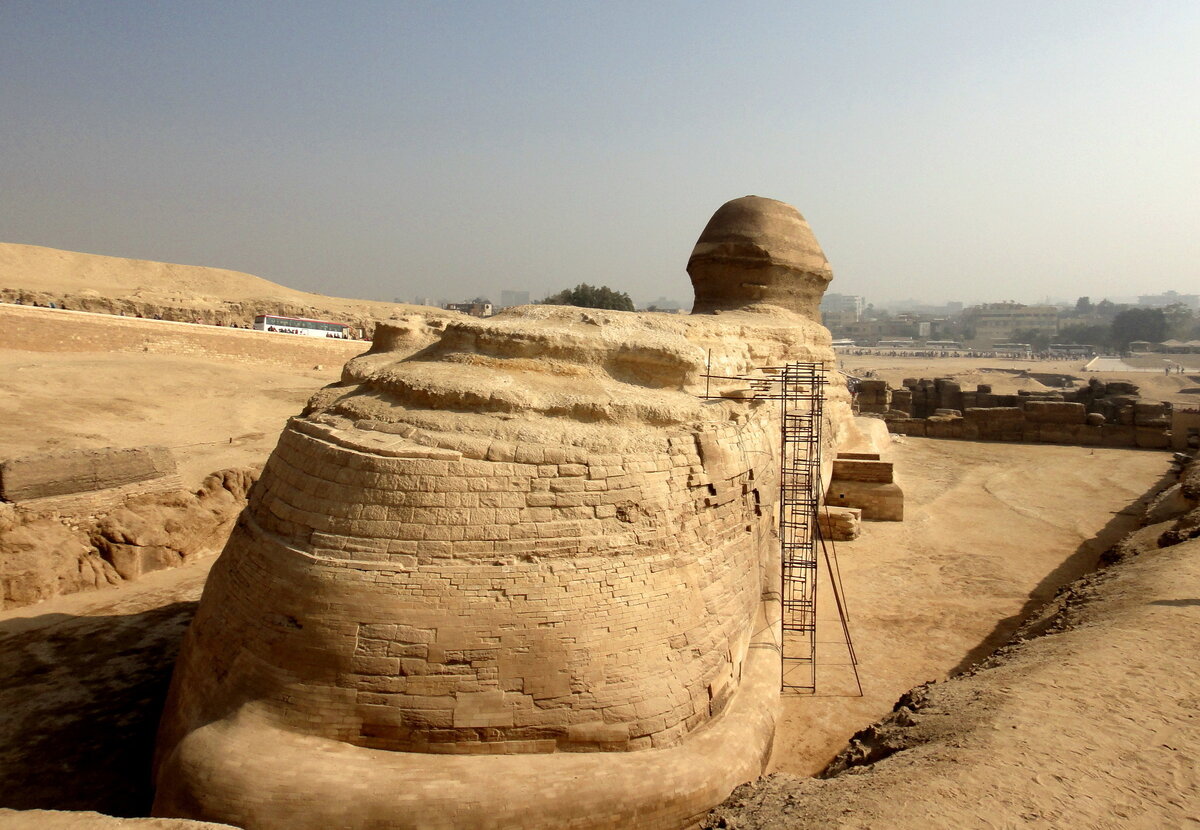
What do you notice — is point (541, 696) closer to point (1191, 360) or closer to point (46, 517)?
point (46, 517)

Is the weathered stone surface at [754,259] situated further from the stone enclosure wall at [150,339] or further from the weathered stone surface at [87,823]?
the stone enclosure wall at [150,339]

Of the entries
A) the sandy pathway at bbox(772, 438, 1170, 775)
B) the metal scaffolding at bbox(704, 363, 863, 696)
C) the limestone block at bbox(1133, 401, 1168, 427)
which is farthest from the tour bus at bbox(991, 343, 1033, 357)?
the metal scaffolding at bbox(704, 363, 863, 696)

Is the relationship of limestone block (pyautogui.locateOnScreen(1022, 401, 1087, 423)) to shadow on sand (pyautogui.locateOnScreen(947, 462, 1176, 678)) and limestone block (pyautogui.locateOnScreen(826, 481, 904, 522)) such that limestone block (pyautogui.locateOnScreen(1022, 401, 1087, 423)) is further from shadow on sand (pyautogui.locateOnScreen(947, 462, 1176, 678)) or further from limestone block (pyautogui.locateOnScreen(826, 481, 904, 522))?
limestone block (pyautogui.locateOnScreen(826, 481, 904, 522))

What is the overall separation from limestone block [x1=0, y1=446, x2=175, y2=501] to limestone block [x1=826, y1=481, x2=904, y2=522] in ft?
34.4

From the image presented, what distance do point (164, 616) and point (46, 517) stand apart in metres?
2.27

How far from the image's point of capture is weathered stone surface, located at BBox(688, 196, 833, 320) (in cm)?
1263

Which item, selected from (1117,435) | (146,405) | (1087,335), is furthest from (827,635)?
(1087,335)

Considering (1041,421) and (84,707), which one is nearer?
(84,707)

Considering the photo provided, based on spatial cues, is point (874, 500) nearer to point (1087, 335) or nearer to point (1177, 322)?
point (1087, 335)

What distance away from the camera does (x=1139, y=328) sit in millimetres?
72250

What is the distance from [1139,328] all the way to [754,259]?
79518mm

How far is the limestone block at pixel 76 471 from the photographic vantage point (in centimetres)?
856

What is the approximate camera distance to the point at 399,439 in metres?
5.06

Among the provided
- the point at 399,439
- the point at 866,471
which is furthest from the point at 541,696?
the point at 866,471
